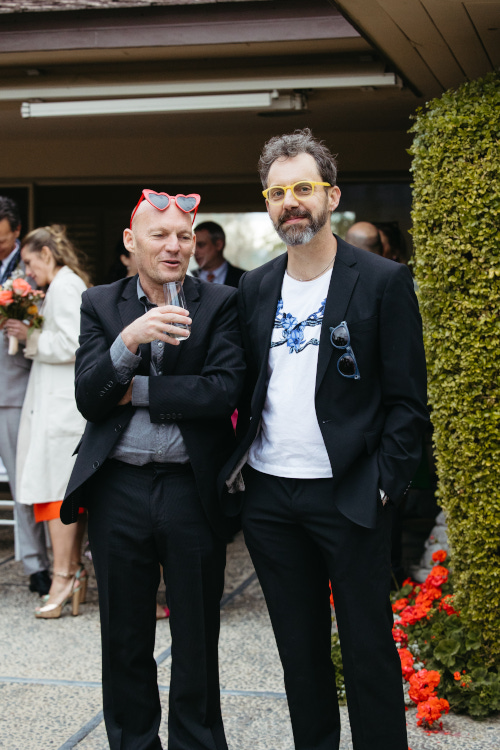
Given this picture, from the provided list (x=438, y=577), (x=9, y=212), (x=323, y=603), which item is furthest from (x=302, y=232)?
(x=9, y=212)

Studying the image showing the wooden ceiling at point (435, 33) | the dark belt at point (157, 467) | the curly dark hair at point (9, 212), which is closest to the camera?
the dark belt at point (157, 467)

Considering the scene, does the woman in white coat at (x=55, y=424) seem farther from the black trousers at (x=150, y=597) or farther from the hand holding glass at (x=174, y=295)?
the hand holding glass at (x=174, y=295)

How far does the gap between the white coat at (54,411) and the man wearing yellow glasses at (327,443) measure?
2301 mm

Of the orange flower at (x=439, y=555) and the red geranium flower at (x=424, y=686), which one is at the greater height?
the orange flower at (x=439, y=555)

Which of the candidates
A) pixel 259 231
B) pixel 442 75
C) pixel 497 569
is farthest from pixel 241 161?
pixel 497 569

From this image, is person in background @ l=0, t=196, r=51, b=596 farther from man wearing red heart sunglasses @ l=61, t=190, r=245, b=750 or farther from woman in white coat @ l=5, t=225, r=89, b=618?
man wearing red heart sunglasses @ l=61, t=190, r=245, b=750

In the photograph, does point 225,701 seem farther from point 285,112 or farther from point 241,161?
point 241,161

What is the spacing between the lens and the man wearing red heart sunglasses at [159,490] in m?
2.69

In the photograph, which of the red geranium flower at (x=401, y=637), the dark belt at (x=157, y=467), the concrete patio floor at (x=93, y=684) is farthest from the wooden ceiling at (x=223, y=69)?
the concrete patio floor at (x=93, y=684)

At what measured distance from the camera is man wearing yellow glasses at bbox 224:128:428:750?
2555 mm

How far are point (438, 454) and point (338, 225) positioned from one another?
4.48 metres

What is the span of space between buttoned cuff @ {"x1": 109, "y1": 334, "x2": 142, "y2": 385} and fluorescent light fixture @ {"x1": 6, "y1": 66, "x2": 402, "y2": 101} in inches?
119

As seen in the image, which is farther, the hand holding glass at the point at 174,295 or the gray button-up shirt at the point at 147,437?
the gray button-up shirt at the point at 147,437

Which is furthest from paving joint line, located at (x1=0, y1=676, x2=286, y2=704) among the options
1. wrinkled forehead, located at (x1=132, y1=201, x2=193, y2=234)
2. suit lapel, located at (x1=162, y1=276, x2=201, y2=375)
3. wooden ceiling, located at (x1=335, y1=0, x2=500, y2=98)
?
wooden ceiling, located at (x1=335, y1=0, x2=500, y2=98)
